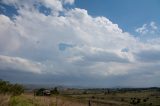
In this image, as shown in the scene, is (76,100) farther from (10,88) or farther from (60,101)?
(60,101)

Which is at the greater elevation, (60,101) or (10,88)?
(10,88)

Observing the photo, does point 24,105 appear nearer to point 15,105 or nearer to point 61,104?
point 15,105

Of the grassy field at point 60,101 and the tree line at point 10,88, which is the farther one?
the tree line at point 10,88

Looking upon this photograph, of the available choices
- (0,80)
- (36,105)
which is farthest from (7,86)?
(36,105)

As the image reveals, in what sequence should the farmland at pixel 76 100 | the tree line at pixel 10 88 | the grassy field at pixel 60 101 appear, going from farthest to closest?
the tree line at pixel 10 88, the farmland at pixel 76 100, the grassy field at pixel 60 101

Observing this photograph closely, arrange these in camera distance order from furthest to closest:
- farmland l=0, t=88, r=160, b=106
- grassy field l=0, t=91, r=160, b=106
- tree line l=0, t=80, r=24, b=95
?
tree line l=0, t=80, r=24, b=95
farmland l=0, t=88, r=160, b=106
grassy field l=0, t=91, r=160, b=106

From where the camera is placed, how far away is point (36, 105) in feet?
66.6

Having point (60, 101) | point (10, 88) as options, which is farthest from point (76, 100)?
point (60, 101)

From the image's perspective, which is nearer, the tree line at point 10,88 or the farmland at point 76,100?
the farmland at point 76,100

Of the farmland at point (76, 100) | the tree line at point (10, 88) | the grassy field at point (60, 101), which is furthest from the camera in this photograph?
the tree line at point (10, 88)

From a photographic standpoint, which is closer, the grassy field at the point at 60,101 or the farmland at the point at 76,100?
the grassy field at the point at 60,101

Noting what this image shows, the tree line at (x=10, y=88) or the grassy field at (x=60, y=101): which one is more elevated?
the tree line at (x=10, y=88)

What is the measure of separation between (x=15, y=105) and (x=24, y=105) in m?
0.58

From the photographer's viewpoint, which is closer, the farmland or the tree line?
the farmland
